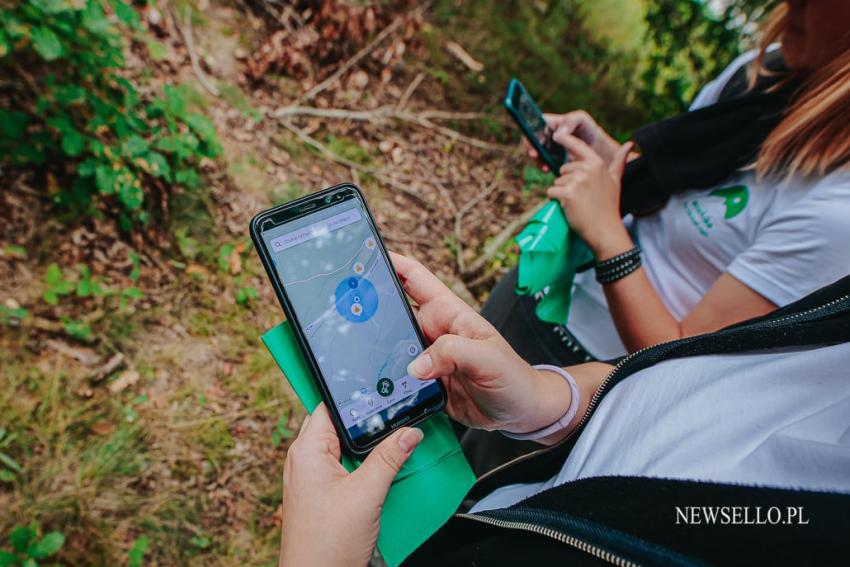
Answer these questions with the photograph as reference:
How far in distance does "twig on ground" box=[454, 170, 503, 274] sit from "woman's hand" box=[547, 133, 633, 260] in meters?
1.68

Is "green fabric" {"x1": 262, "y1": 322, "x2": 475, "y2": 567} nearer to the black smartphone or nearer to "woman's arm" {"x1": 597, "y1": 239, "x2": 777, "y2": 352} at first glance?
the black smartphone

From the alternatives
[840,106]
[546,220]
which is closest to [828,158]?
[840,106]

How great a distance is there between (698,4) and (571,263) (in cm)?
355

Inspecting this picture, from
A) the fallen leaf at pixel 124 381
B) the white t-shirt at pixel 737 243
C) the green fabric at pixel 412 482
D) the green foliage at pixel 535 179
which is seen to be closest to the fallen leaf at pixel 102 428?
the fallen leaf at pixel 124 381

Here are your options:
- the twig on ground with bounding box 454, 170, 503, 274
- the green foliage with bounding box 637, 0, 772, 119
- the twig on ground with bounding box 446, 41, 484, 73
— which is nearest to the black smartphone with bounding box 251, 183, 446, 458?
the twig on ground with bounding box 454, 170, 503, 274

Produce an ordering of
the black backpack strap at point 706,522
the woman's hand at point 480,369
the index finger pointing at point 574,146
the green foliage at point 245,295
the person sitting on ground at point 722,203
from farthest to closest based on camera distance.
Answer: the green foliage at point 245,295
the index finger pointing at point 574,146
the person sitting on ground at point 722,203
the woman's hand at point 480,369
the black backpack strap at point 706,522

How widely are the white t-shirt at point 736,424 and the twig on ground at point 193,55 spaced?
3114 mm

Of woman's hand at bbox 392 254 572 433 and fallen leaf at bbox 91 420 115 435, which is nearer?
woman's hand at bbox 392 254 572 433

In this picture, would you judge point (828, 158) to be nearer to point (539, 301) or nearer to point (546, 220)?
point (546, 220)

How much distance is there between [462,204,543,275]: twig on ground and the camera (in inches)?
132

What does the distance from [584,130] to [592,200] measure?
467 mm

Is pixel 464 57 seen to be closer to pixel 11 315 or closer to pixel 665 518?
pixel 11 315

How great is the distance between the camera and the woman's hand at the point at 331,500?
92cm

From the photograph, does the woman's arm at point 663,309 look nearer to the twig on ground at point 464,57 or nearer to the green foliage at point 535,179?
the green foliage at point 535,179
